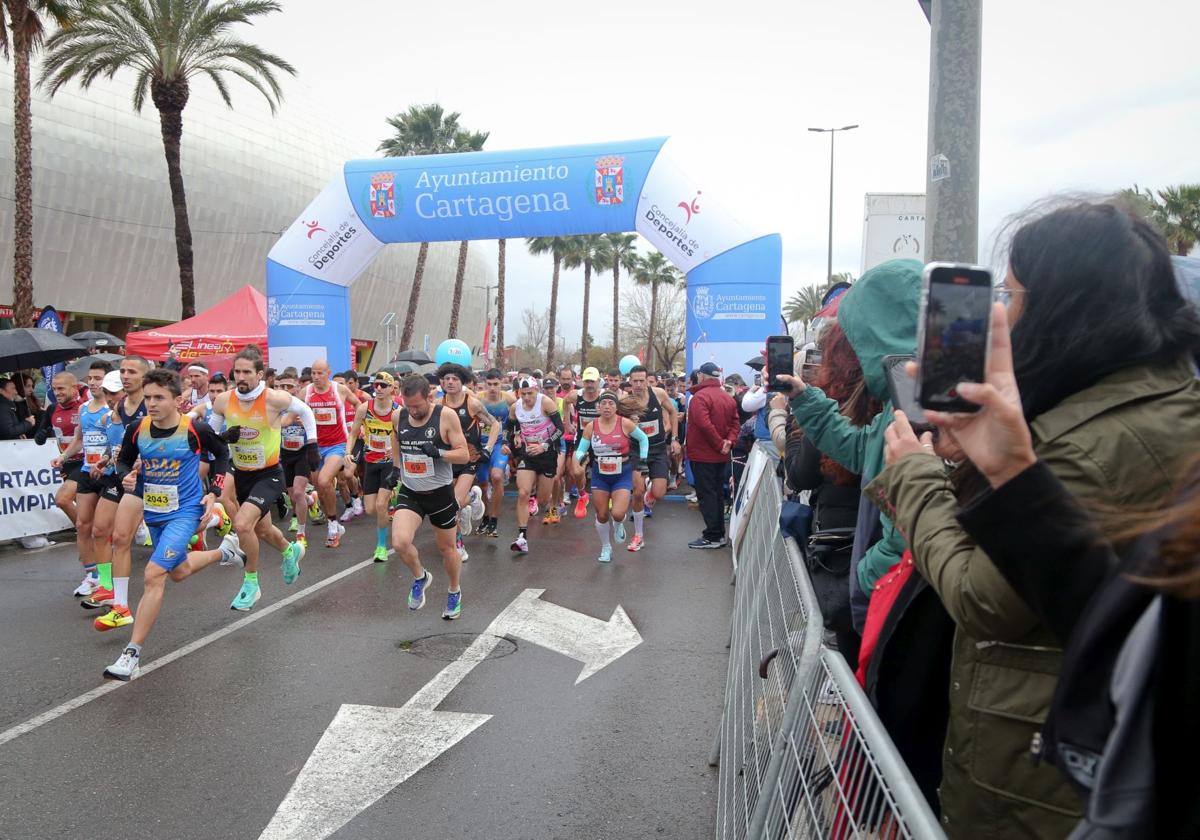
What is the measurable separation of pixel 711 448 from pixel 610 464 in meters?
1.70

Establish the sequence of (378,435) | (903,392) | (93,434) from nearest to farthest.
Result: (903,392) → (93,434) → (378,435)

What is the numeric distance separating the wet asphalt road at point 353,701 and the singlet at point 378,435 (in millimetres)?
2172

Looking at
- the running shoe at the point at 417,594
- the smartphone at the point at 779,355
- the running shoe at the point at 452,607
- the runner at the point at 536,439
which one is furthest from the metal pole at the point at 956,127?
the runner at the point at 536,439

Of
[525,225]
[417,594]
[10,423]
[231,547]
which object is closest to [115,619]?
[231,547]

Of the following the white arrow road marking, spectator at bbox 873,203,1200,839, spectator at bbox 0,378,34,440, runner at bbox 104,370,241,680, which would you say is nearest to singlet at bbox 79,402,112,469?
runner at bbox 104,370,241,680

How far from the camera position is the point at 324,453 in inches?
464

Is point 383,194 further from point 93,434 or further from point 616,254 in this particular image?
point 616,254

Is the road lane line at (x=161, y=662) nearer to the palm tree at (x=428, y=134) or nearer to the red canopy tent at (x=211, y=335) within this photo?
the red canopy tent at (x=211, y=335)

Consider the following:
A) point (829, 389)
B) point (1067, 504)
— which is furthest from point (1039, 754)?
point (829, 389)

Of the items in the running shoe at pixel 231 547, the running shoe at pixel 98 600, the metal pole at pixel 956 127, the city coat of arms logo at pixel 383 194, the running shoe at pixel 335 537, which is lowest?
the running shoe at pixel 335 537

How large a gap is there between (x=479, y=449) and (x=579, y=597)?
3228 mm

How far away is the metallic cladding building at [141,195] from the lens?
139ft

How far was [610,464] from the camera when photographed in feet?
32.9

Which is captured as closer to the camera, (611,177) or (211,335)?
(611,177)
